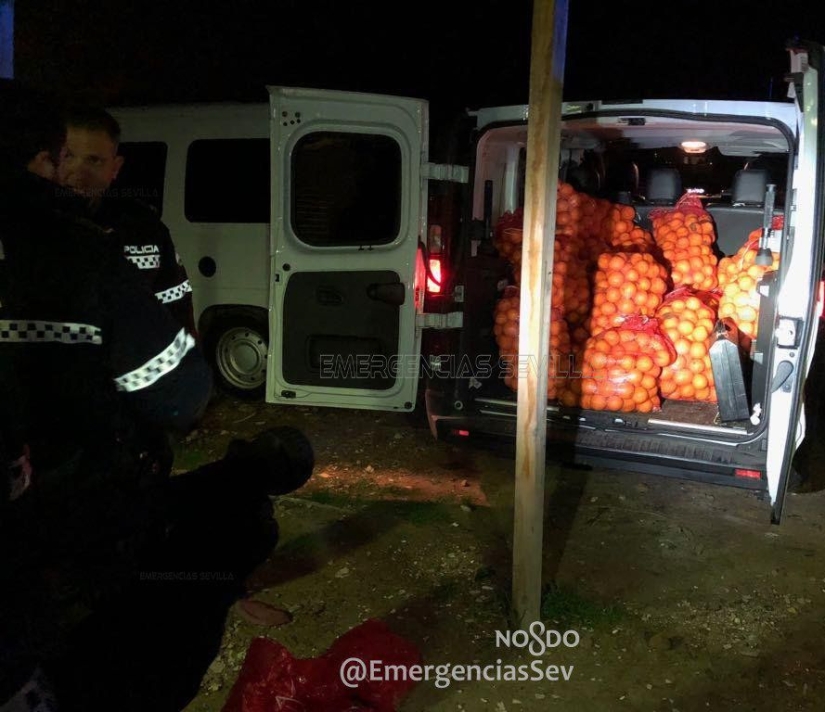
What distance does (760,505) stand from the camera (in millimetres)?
4441

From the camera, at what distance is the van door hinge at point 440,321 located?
173 inches

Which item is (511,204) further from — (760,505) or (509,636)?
(509,636)

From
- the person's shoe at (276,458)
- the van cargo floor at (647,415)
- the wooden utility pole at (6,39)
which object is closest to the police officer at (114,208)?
the wooden utility pole at (6,39)

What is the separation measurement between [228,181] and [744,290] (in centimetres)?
389

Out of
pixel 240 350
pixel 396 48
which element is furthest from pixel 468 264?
pixel 396 48

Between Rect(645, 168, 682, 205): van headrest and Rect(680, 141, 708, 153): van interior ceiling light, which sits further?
Rect(645, 168, 682, 205): van headrest

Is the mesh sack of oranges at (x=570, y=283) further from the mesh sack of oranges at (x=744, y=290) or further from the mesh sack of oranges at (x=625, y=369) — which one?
the mesh sack of oranges at (x=744, y=290)

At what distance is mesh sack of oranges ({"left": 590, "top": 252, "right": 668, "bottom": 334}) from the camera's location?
497 cm

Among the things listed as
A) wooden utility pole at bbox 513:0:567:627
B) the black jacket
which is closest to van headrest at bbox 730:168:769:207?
wooden utility pole at bbox 513:0:567:627

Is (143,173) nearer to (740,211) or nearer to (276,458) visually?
(740,211)

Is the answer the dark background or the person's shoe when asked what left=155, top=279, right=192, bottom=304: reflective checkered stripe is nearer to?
the person's shoe

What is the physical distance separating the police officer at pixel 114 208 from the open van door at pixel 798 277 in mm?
2723

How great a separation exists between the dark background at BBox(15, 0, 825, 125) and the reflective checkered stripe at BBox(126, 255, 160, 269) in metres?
9.53

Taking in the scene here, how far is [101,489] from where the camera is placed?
169cm
